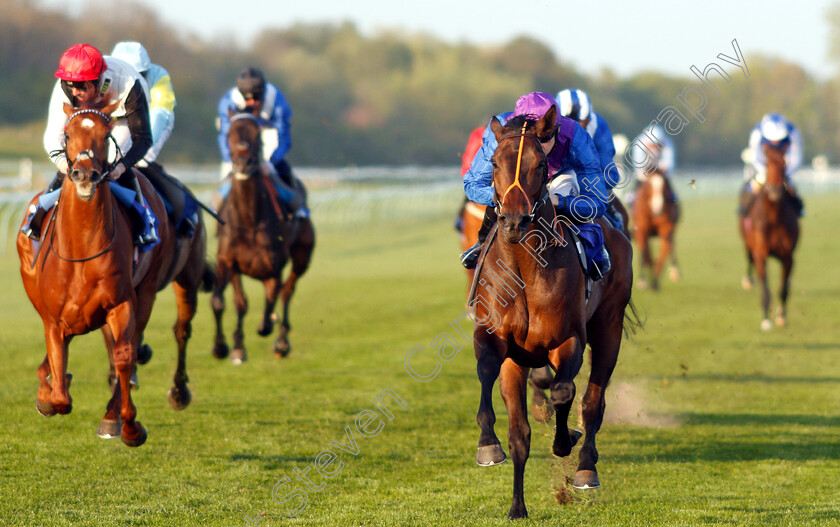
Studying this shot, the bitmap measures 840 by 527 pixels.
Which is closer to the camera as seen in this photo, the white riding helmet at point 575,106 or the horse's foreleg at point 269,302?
the white riding helmet at point 575,106

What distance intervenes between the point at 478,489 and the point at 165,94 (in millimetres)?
3291

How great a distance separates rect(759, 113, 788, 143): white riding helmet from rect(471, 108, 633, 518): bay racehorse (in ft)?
23.0

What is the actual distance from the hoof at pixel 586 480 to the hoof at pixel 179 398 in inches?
114

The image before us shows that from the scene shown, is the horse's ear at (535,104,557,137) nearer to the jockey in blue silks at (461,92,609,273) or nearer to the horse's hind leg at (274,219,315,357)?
the jockey in blue silks at (461,92,609,273)

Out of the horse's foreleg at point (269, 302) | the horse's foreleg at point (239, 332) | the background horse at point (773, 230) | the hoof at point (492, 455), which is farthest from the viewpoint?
the background horse at point (773, 230)

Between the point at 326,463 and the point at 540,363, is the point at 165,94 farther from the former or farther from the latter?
the point at 540,363

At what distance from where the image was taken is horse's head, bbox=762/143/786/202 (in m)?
10.6

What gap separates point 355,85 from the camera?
4212 centimetres

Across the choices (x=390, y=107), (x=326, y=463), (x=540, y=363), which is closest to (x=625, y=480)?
A: (x=540, y=363)

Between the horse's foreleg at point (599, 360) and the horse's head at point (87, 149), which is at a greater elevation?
the horse's head at point (87, 149)

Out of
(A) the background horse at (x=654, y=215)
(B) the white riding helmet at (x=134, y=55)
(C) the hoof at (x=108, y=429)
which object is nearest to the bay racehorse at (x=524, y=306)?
(C) the hoof at (x=108, y=429)

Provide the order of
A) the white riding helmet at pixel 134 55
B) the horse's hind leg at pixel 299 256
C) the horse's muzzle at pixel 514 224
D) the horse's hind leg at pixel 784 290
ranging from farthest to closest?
the horse's hind leg at pixel 784 290 < the horse's hind leg at pixel 299 256 < the white riding helmet at pixel 134 55 < the horse's muzzle at pixel 514 224

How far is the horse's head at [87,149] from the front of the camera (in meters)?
4.41

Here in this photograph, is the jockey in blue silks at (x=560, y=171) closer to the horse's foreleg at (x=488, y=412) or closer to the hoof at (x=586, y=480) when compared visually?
the horse's foreleg at (x=488, y=412)
